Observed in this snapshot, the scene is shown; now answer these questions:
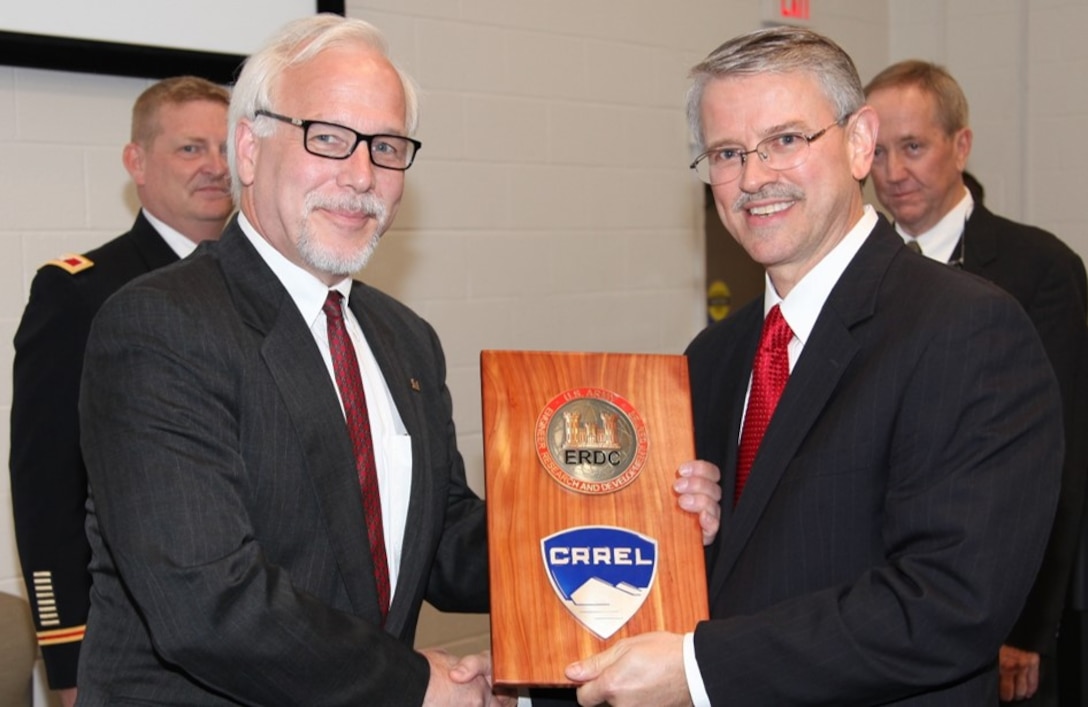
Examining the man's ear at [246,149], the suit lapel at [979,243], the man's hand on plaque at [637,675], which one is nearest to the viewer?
the man's hand on plaque at [637,675]

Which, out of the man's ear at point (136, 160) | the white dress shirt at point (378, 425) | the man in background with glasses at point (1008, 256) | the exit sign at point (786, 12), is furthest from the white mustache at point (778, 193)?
the exit sign at point (786, 12)

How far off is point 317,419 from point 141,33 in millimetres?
1649

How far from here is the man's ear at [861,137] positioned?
196cm

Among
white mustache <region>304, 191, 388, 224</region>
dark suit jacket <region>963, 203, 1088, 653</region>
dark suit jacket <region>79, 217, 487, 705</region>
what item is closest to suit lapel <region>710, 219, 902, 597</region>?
dark suit jacket <region>79, 217, 487, 705</region>

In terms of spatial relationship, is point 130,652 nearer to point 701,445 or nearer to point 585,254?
point 701,445

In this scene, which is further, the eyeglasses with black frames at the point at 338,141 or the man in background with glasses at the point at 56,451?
the man in background with glasses at the point at 56,451

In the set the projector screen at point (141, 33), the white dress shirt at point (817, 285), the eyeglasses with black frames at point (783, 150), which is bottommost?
the white dress shirt at point (817, 285)

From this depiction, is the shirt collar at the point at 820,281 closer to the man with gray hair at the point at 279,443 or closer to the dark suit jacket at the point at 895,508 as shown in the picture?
the dark suit jacket at the point at 895,508

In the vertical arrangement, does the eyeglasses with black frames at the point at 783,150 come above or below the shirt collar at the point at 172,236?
above

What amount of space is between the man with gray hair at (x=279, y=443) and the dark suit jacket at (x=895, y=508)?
A: 1.72ft

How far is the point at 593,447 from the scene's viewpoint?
6.31 ft

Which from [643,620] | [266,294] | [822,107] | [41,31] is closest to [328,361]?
[266,294]

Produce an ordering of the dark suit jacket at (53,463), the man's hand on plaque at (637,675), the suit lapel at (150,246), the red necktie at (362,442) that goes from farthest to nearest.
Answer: the suit lapel at (150,246), the dark suit jacket at (53,463), the red necktie at (362,442), the man's hand on plaque at (637,675)

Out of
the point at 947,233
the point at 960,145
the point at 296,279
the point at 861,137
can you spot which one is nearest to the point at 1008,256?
the point at 947,233
